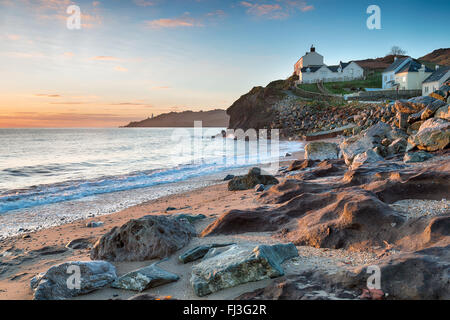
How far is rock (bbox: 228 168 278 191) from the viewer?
10.2 meters

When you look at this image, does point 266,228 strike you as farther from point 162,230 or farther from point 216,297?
point 216,297

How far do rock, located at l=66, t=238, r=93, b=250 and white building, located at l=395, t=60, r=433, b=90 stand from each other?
61502mm

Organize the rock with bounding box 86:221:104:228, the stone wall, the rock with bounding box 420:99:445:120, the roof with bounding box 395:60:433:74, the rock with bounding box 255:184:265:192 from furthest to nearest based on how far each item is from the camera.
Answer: the roof with bounding box 395:60:433:74 < the stone wall < the rock with bounding box 420:99:445:120 < the rock with bounding box 255:184:265:192 < the rock with bounding box 86:221:104:228

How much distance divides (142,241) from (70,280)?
118cm

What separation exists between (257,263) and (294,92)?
6248cm

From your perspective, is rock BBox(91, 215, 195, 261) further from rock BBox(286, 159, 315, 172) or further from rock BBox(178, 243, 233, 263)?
rock BBox(286, 159, 315, 172)

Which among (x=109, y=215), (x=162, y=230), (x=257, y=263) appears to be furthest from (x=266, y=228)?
(x=109, y=215)

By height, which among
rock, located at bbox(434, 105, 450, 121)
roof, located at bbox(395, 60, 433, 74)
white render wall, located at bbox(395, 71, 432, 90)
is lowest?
rock, located at bbox(434, 105, 450, 121)

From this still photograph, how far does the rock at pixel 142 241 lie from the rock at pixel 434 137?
8.36 metres

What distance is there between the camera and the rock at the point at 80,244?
19.5ft

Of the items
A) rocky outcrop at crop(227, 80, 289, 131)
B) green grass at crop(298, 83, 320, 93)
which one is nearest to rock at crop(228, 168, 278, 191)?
rocky outcrop at crop(227, 80, 289, 131)

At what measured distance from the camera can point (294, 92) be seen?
62688 mm
